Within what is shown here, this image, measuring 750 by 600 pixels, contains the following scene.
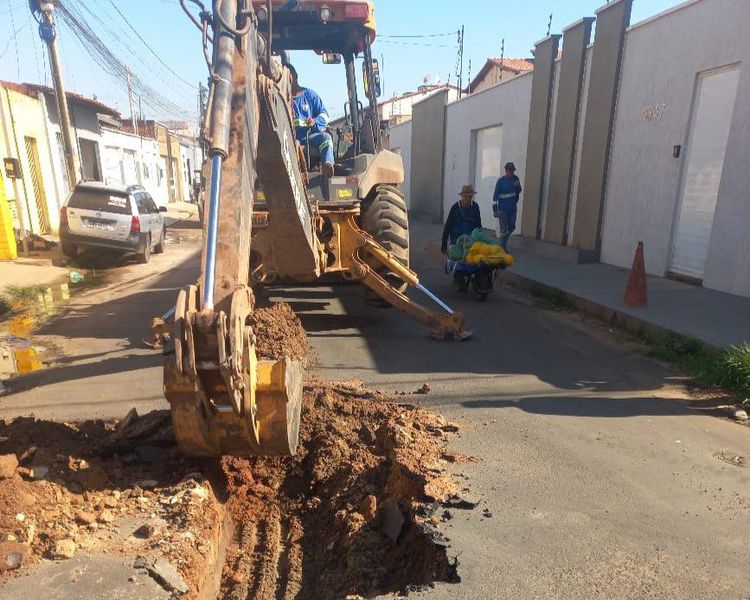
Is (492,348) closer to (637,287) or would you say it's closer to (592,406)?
(592,406)

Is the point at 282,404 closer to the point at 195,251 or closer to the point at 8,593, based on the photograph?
the point at 8,593

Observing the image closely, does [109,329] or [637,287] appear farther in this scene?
[637,287]

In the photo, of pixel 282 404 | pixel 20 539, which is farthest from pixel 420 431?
pixel 20 539

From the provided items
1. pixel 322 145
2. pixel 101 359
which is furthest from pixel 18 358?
pixel 322 145

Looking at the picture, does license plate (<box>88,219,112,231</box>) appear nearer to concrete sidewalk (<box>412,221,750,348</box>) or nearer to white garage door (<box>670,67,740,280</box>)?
concrete sidewalk (<box>412,221,750,348</box>)

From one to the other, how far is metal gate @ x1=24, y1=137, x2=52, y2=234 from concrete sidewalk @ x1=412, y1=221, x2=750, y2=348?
44.0 feet

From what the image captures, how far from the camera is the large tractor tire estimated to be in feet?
21.5

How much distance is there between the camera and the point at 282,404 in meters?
2.60

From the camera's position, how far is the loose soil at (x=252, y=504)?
8.48 ft

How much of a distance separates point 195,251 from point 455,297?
9.12m

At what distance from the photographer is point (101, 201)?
1159 centimetres

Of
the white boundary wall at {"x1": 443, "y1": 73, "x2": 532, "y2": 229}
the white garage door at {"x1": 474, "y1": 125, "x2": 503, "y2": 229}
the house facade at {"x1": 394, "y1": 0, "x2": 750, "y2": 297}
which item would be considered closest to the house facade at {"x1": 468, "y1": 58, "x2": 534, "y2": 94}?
the white boundary wall at {"x1": 443, "y1": 73, "x2": 532, "y2": 229}

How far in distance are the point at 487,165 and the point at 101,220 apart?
11212mm

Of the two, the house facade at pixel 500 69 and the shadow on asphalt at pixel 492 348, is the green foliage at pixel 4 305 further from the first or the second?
the house facade at pixel 500 69
